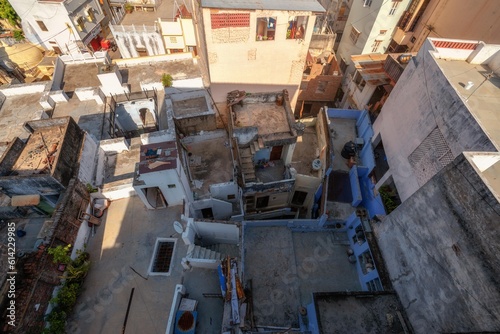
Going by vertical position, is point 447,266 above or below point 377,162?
below

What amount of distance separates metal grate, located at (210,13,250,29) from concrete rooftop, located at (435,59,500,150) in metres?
16.0

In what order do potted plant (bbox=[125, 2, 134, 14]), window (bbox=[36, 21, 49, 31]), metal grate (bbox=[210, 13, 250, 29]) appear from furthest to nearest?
potted plant (bbox=[125, 2, 134, 14]) < window (bbox=[36, 21, 49, 31]) < metal grate (bbox=[210, 13, 250, 29])

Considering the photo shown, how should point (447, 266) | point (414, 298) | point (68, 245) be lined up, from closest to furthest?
1. point (447, 266)
2. point (414, 298)
3. point (68, 245)

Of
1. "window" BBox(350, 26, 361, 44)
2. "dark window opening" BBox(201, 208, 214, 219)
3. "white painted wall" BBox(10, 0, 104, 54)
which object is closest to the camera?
"dark window opening" BBox(201, 208, 214, 219)

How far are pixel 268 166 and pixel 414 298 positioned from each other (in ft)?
49.4

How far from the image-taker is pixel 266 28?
915 inches

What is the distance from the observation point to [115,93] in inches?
1073

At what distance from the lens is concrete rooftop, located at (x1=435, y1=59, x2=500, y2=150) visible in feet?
51.2

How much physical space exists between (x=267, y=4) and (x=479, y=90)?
18197mm

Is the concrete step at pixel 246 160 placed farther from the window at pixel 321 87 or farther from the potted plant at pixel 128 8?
the potted plant at pixel 128 8

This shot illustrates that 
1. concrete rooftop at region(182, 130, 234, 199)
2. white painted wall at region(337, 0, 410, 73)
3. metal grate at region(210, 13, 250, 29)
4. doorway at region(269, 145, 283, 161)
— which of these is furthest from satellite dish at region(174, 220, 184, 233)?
white painted wall at region(337, 0, 410, 73)

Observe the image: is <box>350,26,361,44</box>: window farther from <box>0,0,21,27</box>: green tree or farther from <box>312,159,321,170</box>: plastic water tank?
<box>0,0,21,27</box>: green tree

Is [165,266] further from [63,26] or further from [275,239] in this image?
[63,26]

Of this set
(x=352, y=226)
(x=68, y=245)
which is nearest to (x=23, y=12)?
(x=68, y=245)
